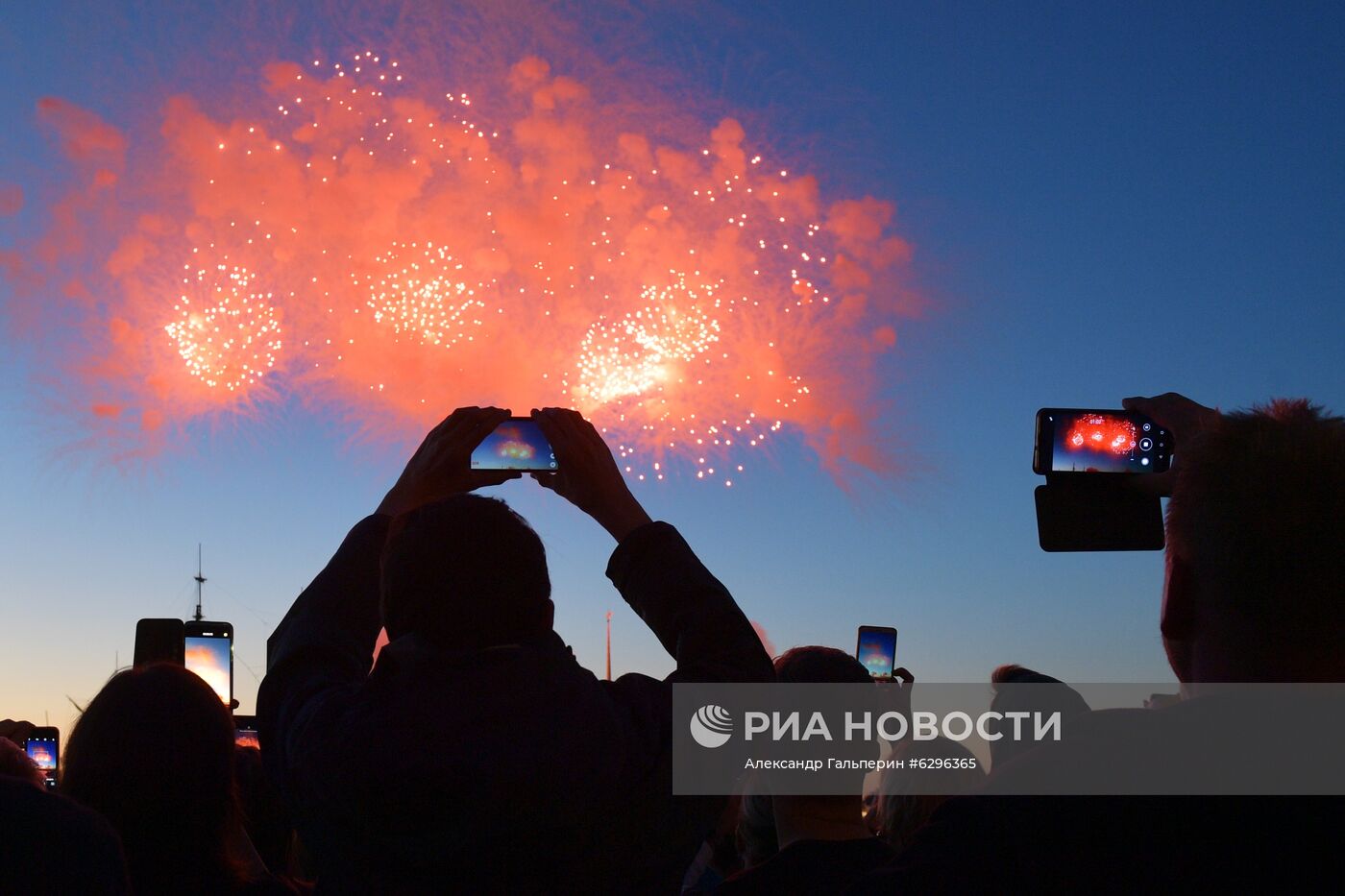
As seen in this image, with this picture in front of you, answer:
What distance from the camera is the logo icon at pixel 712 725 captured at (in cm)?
281

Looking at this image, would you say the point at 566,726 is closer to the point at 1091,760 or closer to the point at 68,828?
the point at 68,828

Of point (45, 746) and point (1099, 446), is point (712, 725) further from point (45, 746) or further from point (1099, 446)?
point (45, 746)

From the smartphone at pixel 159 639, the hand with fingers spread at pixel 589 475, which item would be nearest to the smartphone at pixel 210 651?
the smartphone at pixel 159 639

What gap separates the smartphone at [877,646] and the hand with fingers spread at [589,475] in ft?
27.9

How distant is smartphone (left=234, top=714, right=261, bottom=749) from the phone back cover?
272 cm

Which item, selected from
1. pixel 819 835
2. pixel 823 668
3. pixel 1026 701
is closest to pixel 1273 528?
pixel 819 835

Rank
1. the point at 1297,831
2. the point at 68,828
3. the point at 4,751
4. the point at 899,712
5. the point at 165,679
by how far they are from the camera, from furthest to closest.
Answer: the point at 899,712
the point at 4,751
the point at 165,679
the point at 68,828
the point at 1297,831

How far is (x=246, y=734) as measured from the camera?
6.53 m

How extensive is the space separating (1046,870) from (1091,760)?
181 mm

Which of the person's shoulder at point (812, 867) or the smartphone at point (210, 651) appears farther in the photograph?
the smartphone at point (210, 651)

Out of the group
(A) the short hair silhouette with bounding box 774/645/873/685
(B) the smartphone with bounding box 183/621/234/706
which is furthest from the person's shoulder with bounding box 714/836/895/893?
(B) the smartphone with bounding box 183/621/234/706

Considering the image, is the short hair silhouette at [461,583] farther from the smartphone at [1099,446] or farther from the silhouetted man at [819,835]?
the smartphone at [1099,446]

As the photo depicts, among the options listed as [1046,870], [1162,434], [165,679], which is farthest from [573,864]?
[1162,434]

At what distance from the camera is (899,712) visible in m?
4.88
